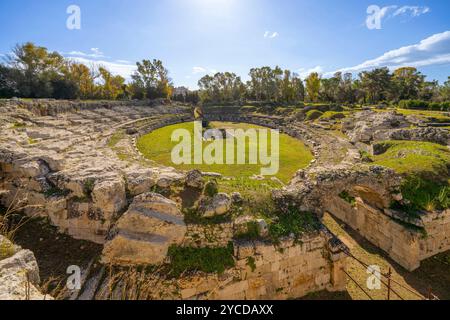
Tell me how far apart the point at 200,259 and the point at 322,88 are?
203ft

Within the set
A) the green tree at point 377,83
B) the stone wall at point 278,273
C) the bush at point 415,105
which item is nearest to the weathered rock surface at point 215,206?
the stone wall at point 278,273

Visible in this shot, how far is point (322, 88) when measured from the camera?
2347 inches

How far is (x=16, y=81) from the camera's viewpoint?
1277 inches

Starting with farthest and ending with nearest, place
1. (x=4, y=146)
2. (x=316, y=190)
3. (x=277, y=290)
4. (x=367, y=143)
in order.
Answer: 1. (x=367, y=143)
2. (x=4, y=146)
3. (x=316, y=190)
4. (x=277, y=290)

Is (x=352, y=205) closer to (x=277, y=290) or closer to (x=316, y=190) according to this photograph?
(x=316, y=190)

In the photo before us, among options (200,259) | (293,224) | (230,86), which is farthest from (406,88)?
(200,259)

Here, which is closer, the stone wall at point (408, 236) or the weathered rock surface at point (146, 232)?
the weathered rock surface at point (146, 232)

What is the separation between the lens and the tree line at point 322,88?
49500 millimetres

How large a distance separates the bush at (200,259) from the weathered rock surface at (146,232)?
327 millimetres

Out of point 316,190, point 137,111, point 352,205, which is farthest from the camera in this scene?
point 137,111

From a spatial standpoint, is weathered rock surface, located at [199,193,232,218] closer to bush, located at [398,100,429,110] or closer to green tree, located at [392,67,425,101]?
bush, located at [398,100,429,110]

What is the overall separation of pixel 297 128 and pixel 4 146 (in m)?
28.0

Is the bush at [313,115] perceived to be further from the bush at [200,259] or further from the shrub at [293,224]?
the bush at [200,259]
